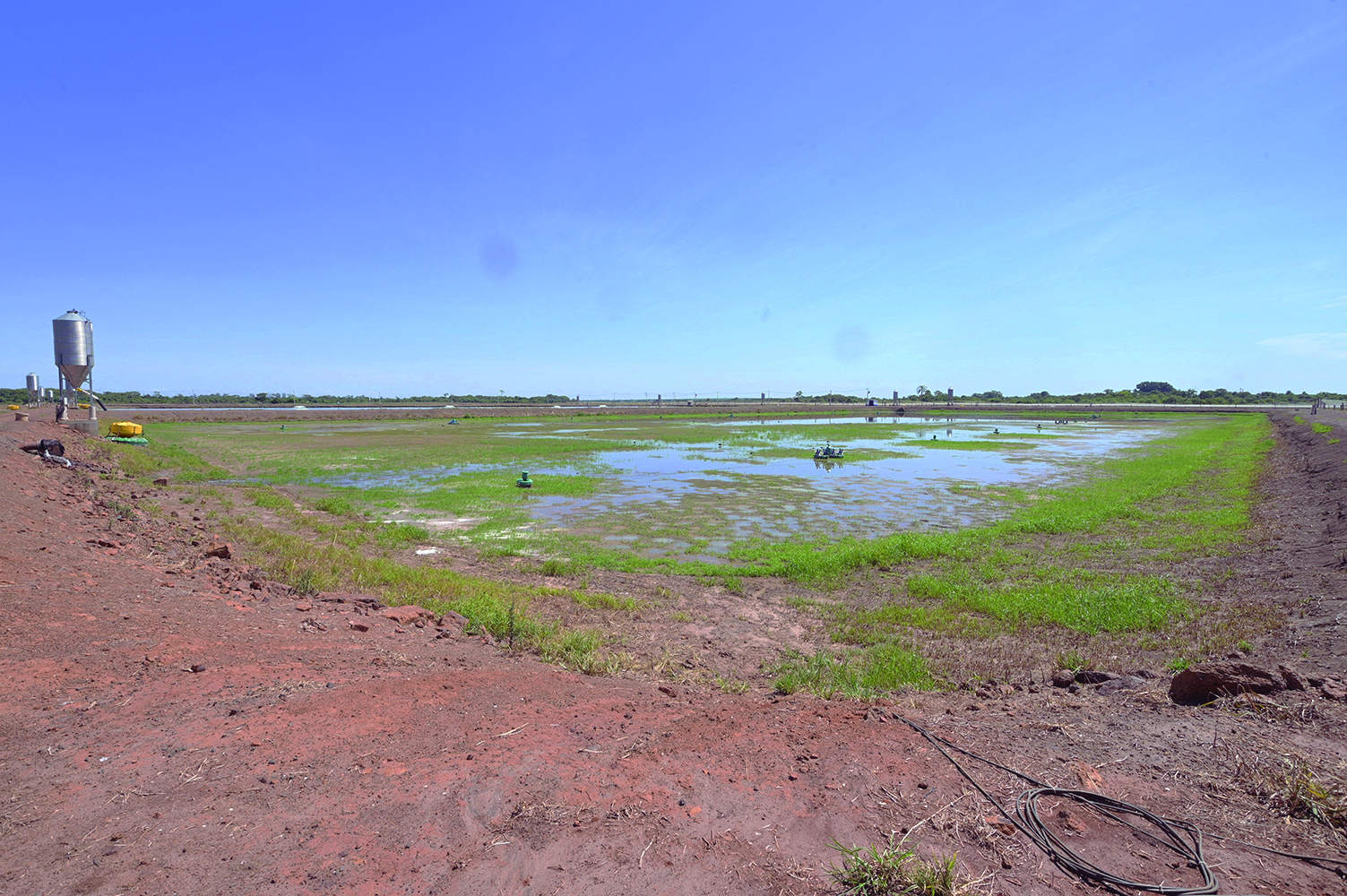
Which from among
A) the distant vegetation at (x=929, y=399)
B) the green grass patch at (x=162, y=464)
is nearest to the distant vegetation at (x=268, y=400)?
the distant vegetation at (x=929, y=399)

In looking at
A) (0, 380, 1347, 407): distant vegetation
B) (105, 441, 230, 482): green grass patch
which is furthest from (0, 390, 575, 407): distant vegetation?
(105, 441, 230, 482): green grass patch

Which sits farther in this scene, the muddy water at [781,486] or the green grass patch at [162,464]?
the green grass patch at [162,464]

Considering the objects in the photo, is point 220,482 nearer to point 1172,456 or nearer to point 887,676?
point 887,676

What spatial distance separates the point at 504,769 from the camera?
4.54m

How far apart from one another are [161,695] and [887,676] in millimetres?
7551

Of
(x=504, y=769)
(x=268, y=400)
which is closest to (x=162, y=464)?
(x=504, y=769)

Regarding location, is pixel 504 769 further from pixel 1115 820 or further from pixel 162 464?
pixel 162 464

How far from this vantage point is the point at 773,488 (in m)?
24.8

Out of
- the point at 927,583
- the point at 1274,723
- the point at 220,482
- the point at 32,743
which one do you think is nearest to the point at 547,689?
the point at 32,743

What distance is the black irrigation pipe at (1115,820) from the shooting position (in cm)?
347

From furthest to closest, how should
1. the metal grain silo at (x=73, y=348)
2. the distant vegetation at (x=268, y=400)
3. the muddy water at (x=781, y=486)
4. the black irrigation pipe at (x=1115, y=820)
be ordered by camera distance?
the distant vegetation at (x=268, y=400)
the metal grain silo at (x=73, y=348)
the muddy water at (x=781, y=486)
the black irrigation pipe at (x=1115, y=820)

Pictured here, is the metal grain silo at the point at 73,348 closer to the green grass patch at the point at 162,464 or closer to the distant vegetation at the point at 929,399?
the green grass patch at the point at 162,464

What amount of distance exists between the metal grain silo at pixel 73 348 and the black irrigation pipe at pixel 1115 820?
40392mm

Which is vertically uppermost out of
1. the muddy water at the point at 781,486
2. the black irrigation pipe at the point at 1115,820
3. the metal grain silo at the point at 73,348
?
the metal grain silo at the point at 73,348
